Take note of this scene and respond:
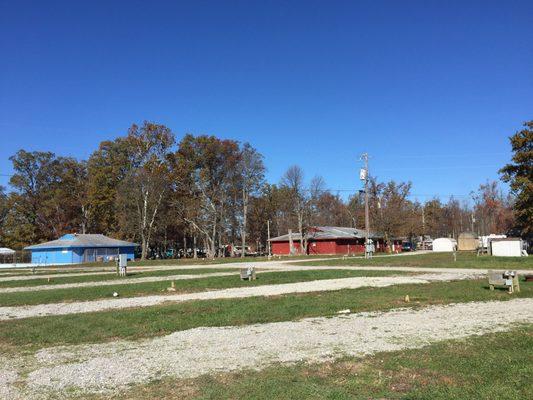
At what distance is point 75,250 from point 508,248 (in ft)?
181

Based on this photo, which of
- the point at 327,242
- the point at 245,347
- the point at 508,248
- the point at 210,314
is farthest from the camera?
the point at 327,242

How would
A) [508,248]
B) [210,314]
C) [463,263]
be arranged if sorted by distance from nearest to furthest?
[210,314]
[463,263]
[508,248]

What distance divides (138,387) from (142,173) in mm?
68851

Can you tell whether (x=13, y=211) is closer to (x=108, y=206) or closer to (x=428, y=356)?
(x=108, y=206)

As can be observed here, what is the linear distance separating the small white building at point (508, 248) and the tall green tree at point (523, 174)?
377 cm

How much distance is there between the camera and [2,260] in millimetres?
74125

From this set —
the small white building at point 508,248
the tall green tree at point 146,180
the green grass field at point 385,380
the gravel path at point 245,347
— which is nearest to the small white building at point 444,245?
the small white building at point 508,248

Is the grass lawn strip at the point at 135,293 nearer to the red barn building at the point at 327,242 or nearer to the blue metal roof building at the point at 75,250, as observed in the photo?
the blue metal roof building at the point at 75,250

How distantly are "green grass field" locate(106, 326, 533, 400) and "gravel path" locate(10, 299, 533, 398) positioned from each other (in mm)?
510

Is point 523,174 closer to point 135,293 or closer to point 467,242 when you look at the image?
point 467,242

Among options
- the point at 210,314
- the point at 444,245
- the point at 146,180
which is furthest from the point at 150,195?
the point at 210,314

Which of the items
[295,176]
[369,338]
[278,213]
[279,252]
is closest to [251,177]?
[295,176]

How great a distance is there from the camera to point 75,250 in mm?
67375

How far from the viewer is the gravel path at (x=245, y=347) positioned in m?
6.91
